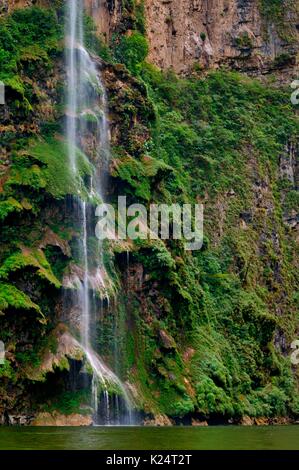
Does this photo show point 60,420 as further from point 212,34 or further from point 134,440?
point 212,34

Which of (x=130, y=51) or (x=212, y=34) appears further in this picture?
(x=212, y=34)

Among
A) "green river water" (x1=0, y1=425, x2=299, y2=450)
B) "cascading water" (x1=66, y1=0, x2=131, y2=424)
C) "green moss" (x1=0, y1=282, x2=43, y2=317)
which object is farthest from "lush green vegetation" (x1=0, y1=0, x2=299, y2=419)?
"green river water" (x1=0, y1=425, x2=299, y2=450)

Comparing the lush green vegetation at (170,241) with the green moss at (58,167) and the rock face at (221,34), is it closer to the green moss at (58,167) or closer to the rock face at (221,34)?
the green moss at (58,167)

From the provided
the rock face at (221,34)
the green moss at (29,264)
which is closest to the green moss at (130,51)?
the rock face at (221,34)

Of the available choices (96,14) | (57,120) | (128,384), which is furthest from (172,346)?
(96,14)

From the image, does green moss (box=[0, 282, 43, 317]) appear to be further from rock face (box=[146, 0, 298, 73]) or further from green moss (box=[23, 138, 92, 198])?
rock face (box=[146, 0, 298, 73])

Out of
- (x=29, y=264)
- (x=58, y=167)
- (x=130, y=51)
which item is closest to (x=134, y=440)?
(x=29, y=264)

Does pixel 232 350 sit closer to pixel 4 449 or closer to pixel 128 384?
pixel 128 384
